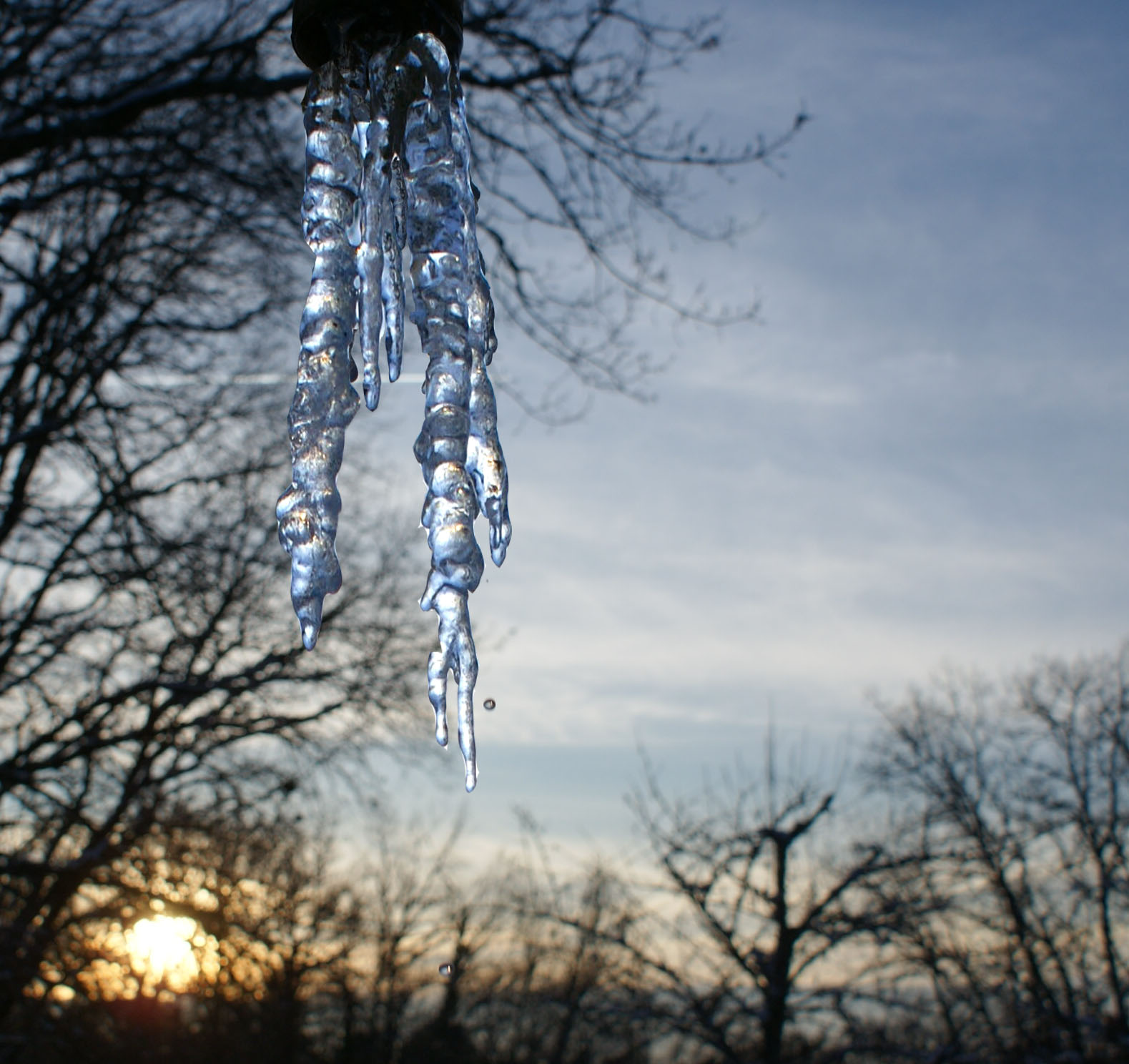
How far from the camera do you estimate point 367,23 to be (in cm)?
175

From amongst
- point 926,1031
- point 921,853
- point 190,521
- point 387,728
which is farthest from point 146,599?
point 926,1031

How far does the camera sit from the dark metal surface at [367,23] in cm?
171

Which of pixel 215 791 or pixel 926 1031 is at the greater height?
pixel 215 791

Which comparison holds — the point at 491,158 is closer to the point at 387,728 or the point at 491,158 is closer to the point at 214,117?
the point at 214,117

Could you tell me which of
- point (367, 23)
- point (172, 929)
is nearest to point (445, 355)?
point (367, 23)

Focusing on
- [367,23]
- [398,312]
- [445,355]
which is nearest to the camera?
[367,23]

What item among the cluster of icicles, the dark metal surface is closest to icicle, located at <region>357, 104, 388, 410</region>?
the cluster of icicles

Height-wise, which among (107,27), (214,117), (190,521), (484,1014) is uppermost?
(107,27)

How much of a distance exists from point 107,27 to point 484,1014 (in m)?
29.4

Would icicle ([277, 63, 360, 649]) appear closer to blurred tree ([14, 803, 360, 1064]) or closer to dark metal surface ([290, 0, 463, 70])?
dark metal surface ([290, 0, 463, 70])

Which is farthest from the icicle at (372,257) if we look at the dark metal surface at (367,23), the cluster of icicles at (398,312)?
the dark metal surface at (367,23)

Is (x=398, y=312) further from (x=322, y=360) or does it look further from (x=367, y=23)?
(x=367, y=23)

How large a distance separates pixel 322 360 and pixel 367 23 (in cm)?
53

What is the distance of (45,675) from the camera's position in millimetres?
8047
